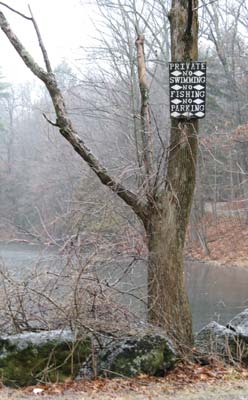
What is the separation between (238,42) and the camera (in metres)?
25.8

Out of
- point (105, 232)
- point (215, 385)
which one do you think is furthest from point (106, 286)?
point (215, 385)

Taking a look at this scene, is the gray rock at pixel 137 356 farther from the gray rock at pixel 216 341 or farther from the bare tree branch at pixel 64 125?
the bare tree branch at pixel 64 125

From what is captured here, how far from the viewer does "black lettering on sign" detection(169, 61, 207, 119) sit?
7000 millimetres

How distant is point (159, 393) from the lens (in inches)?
197

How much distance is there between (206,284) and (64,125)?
416 inches

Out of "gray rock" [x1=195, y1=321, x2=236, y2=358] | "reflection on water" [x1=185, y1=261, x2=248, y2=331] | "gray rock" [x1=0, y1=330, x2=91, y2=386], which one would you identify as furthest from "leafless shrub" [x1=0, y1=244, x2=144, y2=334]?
"reflection on water" [x1=185, y1=261, x2=248, y2=331]

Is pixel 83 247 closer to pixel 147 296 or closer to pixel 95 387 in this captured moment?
pixel 147 296

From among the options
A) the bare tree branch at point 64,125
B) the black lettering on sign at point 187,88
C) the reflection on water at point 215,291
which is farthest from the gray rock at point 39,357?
the reflection on water at point 215,291

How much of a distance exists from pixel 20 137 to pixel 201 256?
3153cm

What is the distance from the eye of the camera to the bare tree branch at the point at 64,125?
6.77 metres

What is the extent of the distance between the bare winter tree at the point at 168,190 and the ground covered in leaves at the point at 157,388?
103 cm

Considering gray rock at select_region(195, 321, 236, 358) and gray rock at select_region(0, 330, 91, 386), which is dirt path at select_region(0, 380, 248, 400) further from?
gray rock at select_region(195, 321, 236, 358)

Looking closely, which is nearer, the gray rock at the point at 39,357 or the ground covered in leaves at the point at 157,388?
the ground covered in leaves at the point at 157,388

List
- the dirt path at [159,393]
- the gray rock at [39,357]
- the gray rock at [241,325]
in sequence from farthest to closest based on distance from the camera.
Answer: the gray rock at [241,325] → the gray rock at [39,357] → the dirt path at [159,393]
